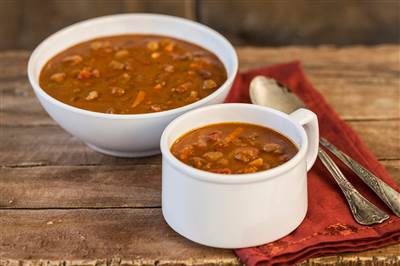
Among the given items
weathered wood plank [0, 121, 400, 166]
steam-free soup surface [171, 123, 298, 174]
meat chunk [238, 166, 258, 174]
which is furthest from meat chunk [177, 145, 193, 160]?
weathered wood plank [0, 121, 400, 166]

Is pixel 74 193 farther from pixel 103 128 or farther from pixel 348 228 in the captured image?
pixel 348 228

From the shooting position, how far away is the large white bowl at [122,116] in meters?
1.55

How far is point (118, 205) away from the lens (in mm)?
1529

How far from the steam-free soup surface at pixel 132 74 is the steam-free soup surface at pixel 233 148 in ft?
0.47

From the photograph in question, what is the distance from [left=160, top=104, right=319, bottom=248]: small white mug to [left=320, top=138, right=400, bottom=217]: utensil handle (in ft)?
0.52

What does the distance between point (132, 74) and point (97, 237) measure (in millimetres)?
438

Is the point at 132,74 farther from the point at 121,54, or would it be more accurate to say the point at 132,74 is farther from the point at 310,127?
the point at 310,127

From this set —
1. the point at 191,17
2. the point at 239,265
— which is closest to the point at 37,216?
the point at 239,265

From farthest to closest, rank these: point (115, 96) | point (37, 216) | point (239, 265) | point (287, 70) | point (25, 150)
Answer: point (287, 70) → point (25, 150) → point (115, 96) → point (37, 216) → point (239, 265)

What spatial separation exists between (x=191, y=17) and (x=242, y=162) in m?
1.36

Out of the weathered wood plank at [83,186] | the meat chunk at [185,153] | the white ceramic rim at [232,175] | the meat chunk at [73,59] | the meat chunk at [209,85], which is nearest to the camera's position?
the white ceramic rim at [232,175]

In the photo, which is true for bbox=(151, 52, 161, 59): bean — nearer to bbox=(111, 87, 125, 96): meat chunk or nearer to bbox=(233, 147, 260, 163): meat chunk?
bbox=(111, 87, 125, 96): meat chunk

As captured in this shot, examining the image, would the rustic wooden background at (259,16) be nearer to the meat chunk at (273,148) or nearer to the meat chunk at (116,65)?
the meat chunk at (116,65)

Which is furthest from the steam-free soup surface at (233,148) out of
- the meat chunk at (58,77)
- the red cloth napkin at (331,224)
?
the meat chunk at (58,77)
